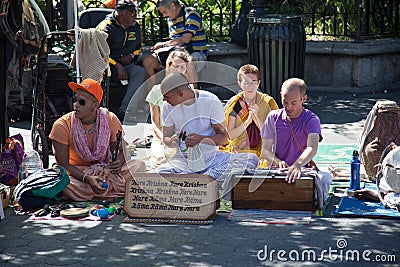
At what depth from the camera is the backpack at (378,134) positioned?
7.41 meters

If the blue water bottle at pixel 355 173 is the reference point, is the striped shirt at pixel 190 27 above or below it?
above

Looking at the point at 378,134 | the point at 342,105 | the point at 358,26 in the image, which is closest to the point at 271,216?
the point at 378,134

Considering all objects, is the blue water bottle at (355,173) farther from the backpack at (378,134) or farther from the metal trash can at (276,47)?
the metal trash can at (276,47)

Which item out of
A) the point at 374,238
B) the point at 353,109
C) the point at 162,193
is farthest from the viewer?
the point at 353,109

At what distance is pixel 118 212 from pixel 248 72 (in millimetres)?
1912

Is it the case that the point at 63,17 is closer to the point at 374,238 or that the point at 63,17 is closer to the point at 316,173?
the point at 316,173

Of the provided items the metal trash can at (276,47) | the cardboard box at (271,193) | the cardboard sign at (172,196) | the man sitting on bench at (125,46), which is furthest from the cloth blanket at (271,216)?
the man sitting on bench at (125,46)

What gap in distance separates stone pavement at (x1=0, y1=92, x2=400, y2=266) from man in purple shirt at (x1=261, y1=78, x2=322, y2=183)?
0.55 metres

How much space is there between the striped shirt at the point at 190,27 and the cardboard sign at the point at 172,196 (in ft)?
15.8

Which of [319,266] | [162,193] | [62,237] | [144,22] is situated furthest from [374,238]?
[144,22]

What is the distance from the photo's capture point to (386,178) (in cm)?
660

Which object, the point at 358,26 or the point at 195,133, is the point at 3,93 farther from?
the point at 358,26

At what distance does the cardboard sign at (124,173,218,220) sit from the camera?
6.34 metres

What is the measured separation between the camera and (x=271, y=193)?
650 centimetres
